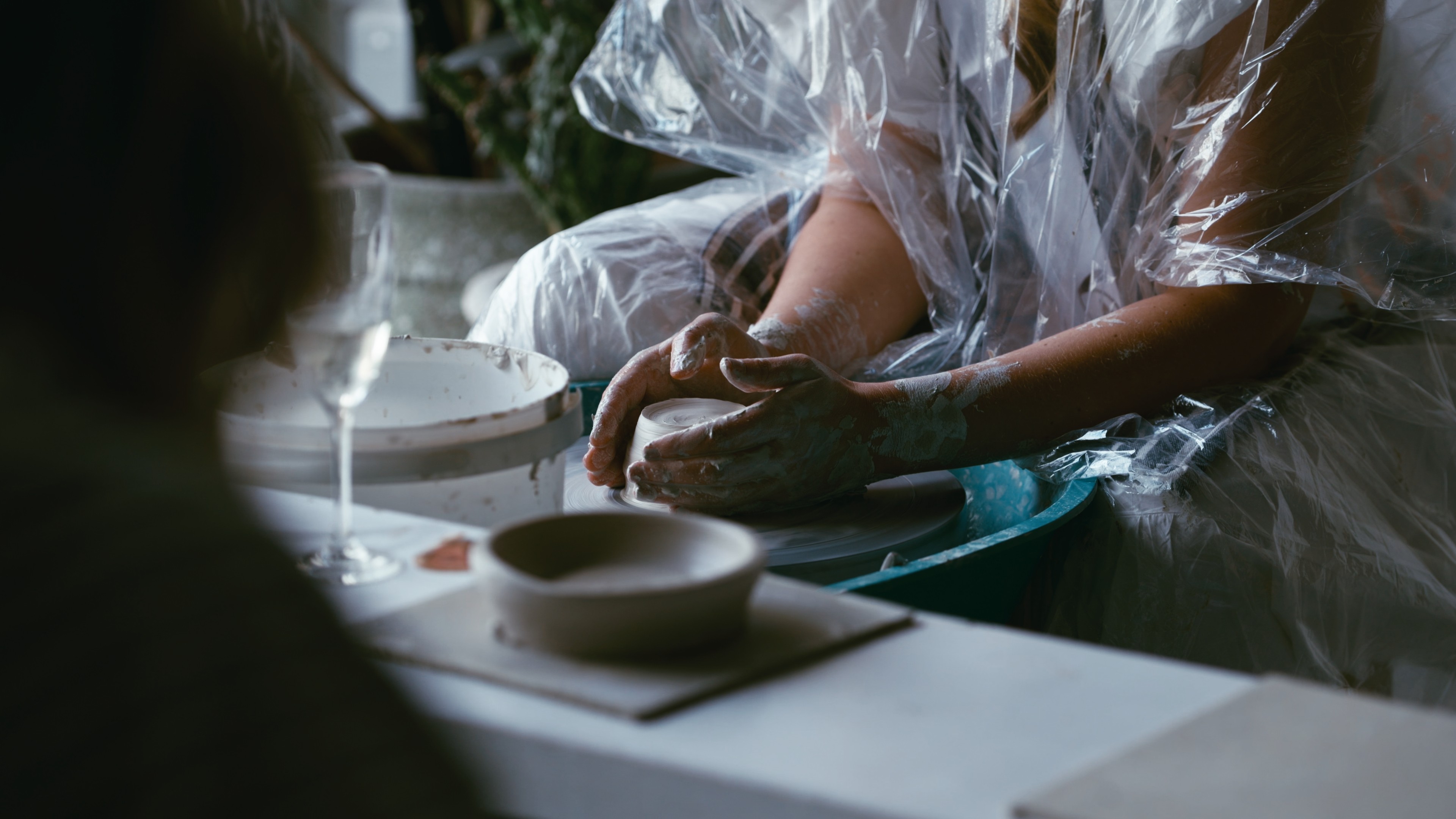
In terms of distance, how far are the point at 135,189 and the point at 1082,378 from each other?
93 centimetres

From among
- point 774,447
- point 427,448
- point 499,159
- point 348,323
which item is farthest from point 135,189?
point 499,159

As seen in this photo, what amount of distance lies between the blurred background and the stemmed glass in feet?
6.45

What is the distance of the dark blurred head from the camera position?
0.99 feet

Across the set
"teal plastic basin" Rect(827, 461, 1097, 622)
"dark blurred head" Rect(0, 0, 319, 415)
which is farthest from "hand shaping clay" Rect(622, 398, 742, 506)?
"dark blurred head" Rect(0, 0, 319, 415)

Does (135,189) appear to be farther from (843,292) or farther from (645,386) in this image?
(843,292)

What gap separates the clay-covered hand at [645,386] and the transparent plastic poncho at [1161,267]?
256 mm

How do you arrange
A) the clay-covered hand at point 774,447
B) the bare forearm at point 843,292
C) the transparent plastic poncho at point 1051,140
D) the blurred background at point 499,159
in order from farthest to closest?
the blurred background at point 499,159
the bare forearm at point 843,292
the transparent plastic poncho at point 1051,140
the clay-covered hand at point 774,447

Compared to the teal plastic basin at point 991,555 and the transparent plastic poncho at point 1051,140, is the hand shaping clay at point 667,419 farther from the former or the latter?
the transparent plastic poncho at point 1051,140

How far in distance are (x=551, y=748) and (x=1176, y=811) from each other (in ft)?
0.73

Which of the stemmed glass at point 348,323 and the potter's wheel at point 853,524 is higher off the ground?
the stemmed glass at point 348,323

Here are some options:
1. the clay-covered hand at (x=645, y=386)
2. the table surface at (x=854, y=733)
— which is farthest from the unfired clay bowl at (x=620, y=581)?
the clay-covered hand at (x=645, y=386)

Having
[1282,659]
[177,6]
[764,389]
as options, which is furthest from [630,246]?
[177,6]

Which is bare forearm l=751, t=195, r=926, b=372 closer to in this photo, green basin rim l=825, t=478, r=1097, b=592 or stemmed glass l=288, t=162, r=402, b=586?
green basin rim l=825, t=478, r=1097, b=592

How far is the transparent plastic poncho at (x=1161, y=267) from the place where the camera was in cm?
101
